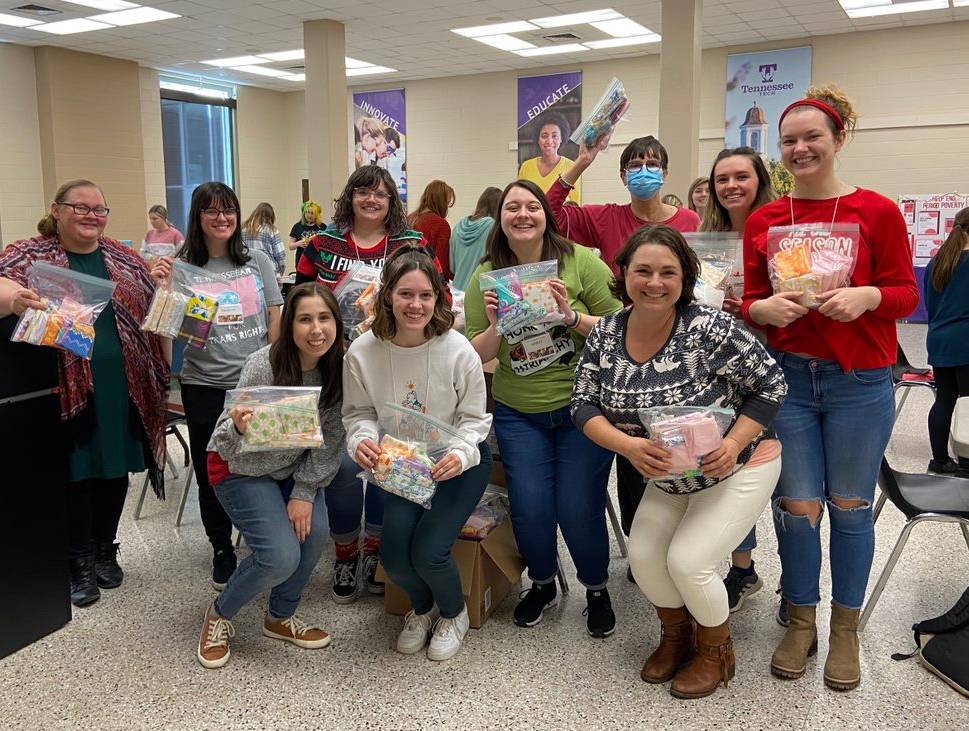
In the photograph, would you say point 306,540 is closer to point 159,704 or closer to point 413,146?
point 159,704

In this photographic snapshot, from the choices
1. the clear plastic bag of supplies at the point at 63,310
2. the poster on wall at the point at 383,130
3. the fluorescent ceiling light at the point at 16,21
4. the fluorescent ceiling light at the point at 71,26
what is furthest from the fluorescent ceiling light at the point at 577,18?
the clear plastic bag of supplies at the point at 63,310

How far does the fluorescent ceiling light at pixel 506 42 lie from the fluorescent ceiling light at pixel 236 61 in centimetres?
329

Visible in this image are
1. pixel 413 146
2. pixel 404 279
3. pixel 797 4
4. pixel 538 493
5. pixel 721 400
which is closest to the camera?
pixel 721 400

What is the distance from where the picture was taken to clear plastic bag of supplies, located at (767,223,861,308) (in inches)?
83.3

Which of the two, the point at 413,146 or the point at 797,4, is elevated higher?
the point at 797,4

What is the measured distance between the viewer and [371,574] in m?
2.95

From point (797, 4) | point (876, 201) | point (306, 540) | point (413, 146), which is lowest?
point (306, 540)

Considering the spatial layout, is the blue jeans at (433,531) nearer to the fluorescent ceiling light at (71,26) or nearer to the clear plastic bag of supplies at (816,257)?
the clear plastic bag of supplies at (816,257)

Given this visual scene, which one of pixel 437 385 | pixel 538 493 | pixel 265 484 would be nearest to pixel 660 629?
pixel 538 493

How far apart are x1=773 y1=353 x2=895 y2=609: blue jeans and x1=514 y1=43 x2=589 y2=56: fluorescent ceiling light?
9148mm

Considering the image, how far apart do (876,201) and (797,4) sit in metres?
7.54

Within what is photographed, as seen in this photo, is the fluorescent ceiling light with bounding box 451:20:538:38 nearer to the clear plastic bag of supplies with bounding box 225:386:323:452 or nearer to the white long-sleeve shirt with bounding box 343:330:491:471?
the white long-sleeve shirt with bounding box 343:330:491:471

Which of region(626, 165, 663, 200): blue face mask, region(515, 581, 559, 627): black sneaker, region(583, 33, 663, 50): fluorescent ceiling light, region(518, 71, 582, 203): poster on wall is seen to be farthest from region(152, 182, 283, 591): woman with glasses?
region(518, 71, 582, 203): poster on wall

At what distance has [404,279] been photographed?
239cm
